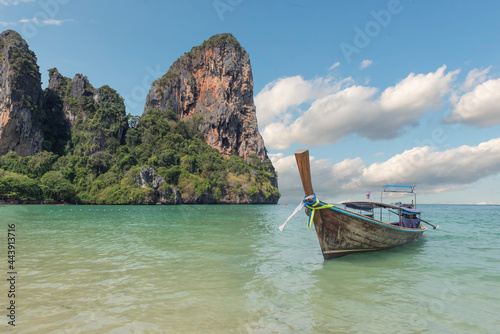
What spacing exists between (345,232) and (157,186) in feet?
218

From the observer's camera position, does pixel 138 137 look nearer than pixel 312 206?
No

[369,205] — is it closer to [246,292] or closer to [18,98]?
[246,292]

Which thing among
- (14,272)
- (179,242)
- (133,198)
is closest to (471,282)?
(179,242)

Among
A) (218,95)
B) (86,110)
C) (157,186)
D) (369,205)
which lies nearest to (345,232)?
(369,205)

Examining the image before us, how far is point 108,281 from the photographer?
661cm

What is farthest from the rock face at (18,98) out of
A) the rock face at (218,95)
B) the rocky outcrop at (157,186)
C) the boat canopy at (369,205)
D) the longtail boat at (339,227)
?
the longtail boat at (339,227)

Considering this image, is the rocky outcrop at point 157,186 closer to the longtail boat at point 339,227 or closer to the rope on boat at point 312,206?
the longtail boat at point 339,227

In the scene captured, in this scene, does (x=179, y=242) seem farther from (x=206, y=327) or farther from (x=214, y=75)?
(x=214, y=75)

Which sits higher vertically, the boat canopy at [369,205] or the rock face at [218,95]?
the rock face at [218,95]

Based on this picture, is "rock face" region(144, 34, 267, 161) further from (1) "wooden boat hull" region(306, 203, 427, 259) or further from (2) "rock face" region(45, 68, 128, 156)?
(1) "wooden boat hull" region(306, 203, 427, 259)

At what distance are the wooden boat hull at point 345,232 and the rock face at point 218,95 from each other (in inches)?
3926

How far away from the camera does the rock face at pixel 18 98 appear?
71625 mm

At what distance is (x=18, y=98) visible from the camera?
73.8 meters

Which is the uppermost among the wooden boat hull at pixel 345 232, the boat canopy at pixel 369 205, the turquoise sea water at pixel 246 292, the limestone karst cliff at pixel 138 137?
the limestone karst cliff at pixel 138 137
